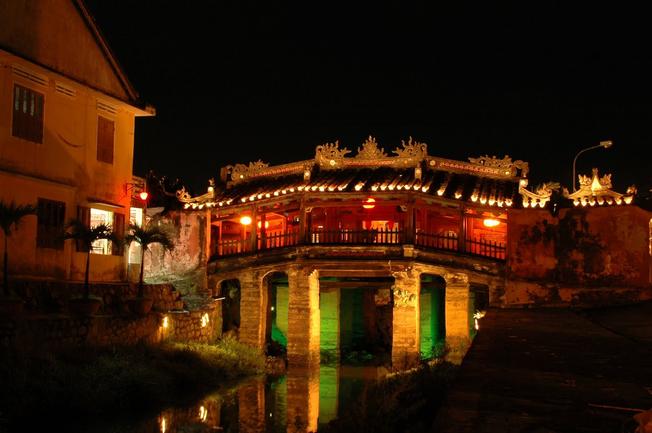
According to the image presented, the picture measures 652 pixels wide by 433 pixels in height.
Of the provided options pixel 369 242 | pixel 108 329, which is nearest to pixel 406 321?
pixel 369 242

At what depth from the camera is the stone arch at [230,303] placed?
94.2ft

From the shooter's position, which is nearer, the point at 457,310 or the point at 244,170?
the point at 457,310

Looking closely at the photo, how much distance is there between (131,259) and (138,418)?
32.8 feet

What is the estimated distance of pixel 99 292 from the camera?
20031 mm

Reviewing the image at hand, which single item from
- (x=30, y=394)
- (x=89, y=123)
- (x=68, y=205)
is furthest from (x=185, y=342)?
(x=30, y=394)

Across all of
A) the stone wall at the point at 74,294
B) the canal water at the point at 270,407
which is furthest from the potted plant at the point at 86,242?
the canal water at the point at 270,407

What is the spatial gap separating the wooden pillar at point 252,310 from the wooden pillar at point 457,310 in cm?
667

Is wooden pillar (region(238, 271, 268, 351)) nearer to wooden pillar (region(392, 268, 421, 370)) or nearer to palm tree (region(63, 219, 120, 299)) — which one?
wooden pillar (region(392, 268, 421, 370))

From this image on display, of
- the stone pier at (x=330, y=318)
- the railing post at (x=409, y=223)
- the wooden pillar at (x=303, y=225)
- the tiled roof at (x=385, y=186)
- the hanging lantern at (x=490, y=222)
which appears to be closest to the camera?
the railing post at (x=409, y=223)

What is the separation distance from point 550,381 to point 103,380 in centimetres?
1072

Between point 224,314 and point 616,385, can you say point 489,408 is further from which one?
point 224,314

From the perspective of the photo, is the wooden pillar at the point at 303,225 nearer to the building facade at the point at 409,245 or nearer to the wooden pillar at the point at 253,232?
the building facade at the point at 409,245

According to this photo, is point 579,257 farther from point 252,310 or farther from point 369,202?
point 252,310

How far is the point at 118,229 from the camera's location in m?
23.1
